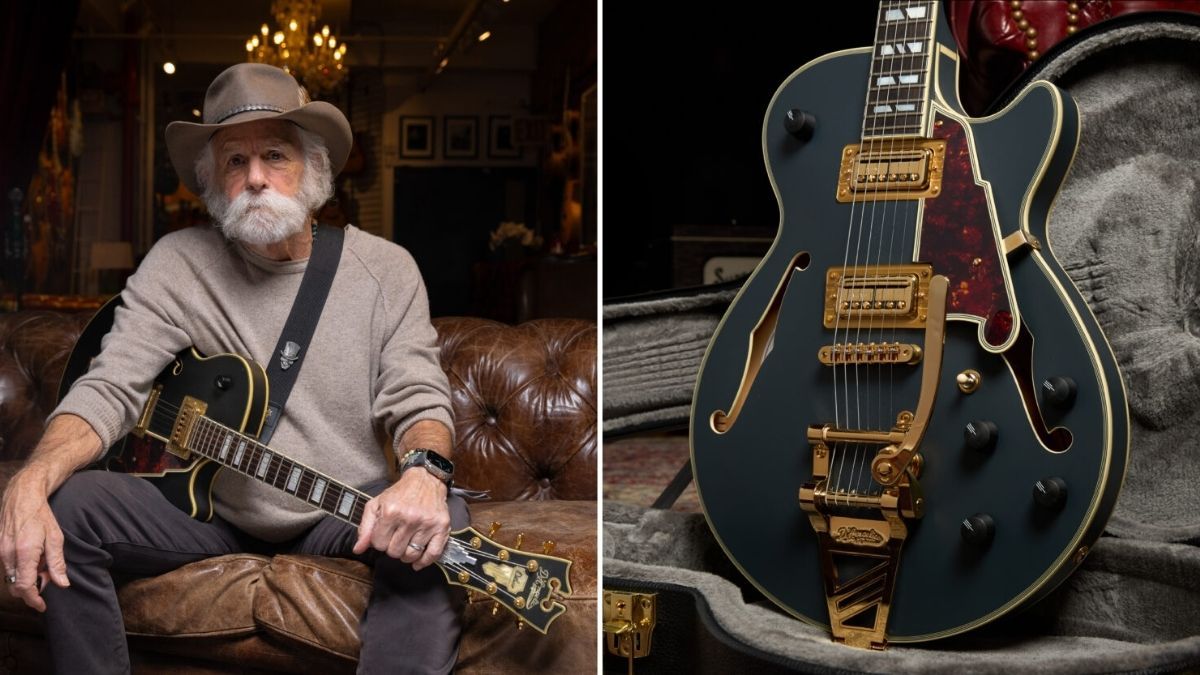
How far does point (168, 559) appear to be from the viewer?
1524mm

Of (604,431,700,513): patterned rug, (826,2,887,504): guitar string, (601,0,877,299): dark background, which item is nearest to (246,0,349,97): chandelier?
(826,2,887,504): guitar string

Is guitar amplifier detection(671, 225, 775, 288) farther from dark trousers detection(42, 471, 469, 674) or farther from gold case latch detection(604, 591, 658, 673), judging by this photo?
dark trousers detection(42, 471, 469, 674)

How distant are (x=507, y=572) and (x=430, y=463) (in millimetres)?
162

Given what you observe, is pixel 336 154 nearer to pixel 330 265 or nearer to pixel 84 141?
pixel 330 265

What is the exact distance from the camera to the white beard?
4.83ft

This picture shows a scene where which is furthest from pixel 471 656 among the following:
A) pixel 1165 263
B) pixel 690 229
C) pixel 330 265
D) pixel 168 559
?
pixel 690 229

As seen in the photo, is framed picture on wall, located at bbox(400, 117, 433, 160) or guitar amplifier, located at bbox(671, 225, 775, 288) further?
guitar amplifier, located at bbox(671, 225, 775, 288)

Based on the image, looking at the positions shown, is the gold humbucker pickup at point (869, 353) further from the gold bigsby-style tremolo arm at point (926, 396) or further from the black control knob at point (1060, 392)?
the black control knob at point (1060, 392)

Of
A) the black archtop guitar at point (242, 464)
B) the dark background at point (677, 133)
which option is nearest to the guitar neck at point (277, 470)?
the black archtop guitar at point (242, 464)

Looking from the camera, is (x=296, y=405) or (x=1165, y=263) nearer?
(x=296, y=405)

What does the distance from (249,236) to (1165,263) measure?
50.3 inches

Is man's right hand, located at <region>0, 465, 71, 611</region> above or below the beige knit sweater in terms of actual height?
below

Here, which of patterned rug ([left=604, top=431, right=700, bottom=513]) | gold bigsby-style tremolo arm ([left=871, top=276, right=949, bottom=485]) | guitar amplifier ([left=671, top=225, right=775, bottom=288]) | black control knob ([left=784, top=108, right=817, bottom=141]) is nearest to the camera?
gold bigsby-style tremolo arm ([left=871, top=276, right=949, bottom=485])

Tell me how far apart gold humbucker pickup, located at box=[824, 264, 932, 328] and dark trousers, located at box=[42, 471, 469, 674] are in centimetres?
59
